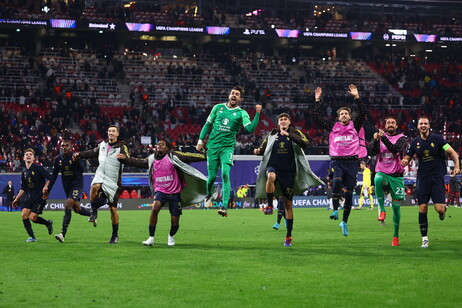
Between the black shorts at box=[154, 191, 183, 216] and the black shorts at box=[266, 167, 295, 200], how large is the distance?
78.5 inches

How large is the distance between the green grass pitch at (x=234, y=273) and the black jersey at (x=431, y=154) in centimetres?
151

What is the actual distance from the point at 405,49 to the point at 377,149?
5812 cm

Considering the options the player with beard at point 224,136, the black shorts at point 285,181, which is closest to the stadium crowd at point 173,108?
the player with beard at point 224,136

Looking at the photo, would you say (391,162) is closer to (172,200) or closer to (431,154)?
(431,154)

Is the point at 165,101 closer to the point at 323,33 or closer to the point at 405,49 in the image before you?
the point at 323,33

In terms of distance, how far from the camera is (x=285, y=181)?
51.3ft

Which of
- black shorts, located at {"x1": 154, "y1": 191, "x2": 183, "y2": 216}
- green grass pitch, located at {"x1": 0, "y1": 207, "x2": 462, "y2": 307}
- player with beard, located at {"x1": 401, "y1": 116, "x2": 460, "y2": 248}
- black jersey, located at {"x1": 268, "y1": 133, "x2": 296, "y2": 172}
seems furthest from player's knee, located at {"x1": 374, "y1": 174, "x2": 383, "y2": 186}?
black shorts, located at {"x1": 154, "y1": 191, "x2": 183, "y2": 216}

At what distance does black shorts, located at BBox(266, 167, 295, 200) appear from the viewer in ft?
51.2

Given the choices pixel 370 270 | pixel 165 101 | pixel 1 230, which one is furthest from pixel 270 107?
pixel 370 270

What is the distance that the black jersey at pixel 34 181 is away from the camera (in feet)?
59.4

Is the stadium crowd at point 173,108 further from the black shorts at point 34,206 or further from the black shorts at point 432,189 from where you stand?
the black shorts at point 432,189

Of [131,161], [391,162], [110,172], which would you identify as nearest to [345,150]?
[391,162]

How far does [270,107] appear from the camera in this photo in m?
57.5

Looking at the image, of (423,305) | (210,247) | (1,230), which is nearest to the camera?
(423,305)
